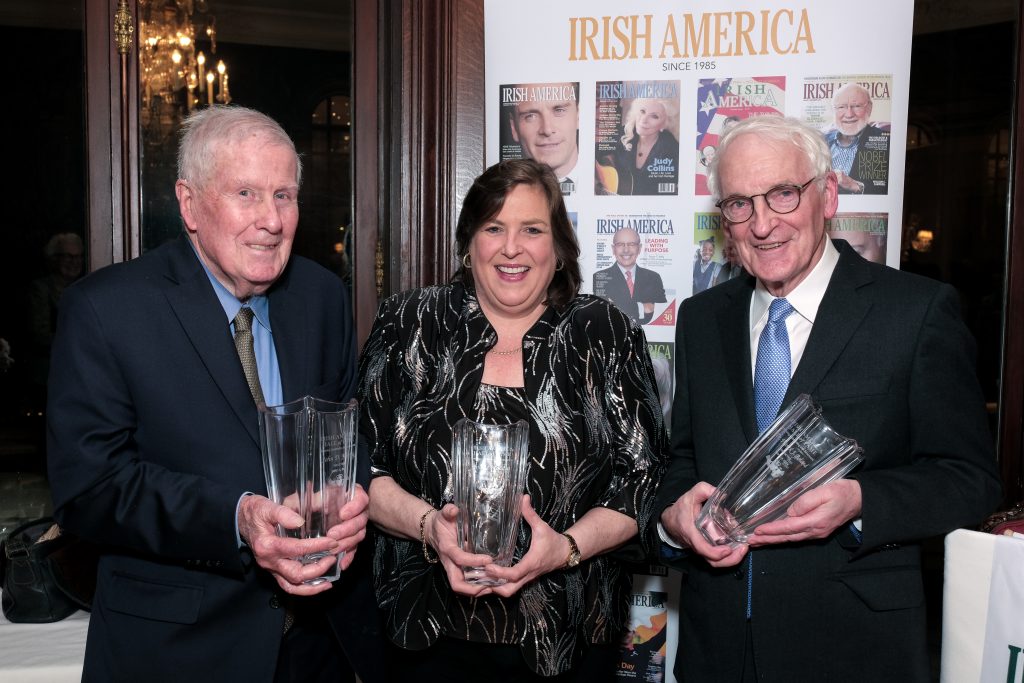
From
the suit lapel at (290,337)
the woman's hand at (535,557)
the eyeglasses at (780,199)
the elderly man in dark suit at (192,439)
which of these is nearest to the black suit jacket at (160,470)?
the elderly man in dark suit at (192,439)

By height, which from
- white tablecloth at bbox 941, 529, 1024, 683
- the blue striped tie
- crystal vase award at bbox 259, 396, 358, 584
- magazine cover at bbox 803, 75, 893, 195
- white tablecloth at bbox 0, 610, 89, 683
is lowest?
white tablecloth at bbox 0, 610, 89, 683

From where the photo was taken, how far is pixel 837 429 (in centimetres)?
178

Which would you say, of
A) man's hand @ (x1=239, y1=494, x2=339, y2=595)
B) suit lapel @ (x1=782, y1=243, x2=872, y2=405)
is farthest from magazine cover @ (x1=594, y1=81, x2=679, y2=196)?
man's hand @ (x1=239, y1=494, x2=339, y2=595)

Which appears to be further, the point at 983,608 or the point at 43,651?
the point at 43,651

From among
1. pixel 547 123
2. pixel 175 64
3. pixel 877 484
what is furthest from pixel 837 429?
pixel 175 64

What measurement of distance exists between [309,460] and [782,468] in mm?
890

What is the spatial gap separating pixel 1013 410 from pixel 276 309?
7.90 feet

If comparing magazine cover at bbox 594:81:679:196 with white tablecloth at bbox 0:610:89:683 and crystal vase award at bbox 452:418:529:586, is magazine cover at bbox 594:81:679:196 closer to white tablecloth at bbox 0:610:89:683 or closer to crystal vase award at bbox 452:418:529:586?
crystal vase award at bbox 452:418:529:586

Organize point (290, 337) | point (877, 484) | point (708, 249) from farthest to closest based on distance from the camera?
point (708, 249), point (290, 337), point (877, 484)

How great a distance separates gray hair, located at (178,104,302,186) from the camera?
1900 mm

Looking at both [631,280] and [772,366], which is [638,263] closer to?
[631,280]

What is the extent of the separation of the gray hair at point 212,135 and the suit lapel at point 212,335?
0.23 m

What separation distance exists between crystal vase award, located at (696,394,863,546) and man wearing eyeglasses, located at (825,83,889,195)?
147cm

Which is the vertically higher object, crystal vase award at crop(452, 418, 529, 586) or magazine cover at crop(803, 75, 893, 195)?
magazine cover at crop(803, 75, 893, 195)
